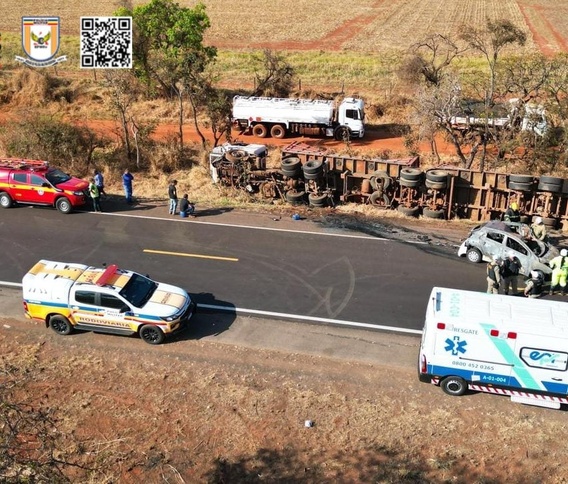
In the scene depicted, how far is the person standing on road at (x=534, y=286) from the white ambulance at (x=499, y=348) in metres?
4.18

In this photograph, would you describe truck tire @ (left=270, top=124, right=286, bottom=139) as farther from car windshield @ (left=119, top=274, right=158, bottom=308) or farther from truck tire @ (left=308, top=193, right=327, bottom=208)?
car windshield @ (left=119, top=274, right=158, bottom=308)

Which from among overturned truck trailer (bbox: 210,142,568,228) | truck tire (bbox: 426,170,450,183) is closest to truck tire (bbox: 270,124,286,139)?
overturned truck trailer (bbox: 210,142,568,228)

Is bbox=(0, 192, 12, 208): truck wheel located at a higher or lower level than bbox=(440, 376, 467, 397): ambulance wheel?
higher

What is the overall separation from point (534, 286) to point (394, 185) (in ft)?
24.7

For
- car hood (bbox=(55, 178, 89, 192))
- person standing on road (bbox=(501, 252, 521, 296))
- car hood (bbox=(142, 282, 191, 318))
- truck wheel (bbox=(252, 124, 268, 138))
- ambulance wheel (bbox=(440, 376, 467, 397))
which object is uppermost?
truck wheel (bbox=(252, 124, 268, 138))

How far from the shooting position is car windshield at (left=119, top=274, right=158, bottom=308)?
595 inches

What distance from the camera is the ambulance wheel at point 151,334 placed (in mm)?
15000

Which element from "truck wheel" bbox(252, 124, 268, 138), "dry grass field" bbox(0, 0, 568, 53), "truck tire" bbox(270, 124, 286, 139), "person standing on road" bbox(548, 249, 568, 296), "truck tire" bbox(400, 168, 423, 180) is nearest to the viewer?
"person standing on road" bbox(548, 249, 568, 296)

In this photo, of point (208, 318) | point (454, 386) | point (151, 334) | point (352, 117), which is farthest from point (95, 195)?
point (352, 117)

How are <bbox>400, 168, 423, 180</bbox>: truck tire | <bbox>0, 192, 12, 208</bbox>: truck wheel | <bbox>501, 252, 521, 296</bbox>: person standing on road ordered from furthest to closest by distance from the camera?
<bbox>0, 192, 12, 208</bbox>: truck wheel
<bbox>400, 168, 423, 180</bbox>: truck tire
<bbox>501, 252, 521, 296</bbox>: person standing on road

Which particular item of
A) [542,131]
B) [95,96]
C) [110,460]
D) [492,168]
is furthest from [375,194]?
[95,96]

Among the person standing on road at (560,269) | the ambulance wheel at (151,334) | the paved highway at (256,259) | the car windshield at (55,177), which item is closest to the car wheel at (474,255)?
the paved highway at (256,259)

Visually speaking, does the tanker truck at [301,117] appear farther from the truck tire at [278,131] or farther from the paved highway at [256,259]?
the paved highway at [256,259]

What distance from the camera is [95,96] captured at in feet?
135
